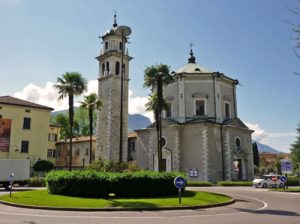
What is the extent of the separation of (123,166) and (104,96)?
2901cm

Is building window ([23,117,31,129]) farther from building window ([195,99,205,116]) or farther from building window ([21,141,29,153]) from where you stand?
building window ([195,99,205,116])

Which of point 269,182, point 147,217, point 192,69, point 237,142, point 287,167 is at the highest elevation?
point 192,69

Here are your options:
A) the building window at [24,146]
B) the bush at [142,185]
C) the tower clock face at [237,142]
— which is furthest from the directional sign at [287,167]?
the building window at [24,146]

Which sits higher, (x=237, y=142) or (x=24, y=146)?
(x=237, y=142)

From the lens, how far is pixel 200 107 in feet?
157

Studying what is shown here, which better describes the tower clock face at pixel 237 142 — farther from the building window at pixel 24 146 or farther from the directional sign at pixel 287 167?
the building window at pixel 24 146

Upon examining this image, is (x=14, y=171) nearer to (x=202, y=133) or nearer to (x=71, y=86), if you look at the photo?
(x=71, y=86)

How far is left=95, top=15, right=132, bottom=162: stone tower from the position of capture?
171ft

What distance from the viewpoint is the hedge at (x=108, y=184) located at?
20750 mm

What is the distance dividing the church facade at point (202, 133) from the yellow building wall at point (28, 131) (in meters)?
15.6

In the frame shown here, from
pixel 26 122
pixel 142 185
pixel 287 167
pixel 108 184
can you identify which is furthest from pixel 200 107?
pixel 108 184

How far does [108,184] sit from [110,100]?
108ft

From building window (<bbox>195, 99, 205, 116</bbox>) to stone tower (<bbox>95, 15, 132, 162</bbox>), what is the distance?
483 inches

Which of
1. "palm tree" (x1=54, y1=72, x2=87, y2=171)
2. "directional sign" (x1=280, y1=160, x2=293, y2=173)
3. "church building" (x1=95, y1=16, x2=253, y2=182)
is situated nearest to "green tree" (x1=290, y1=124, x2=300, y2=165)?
"church building" (x1=95, y1=16, x2=253, y2=182)
